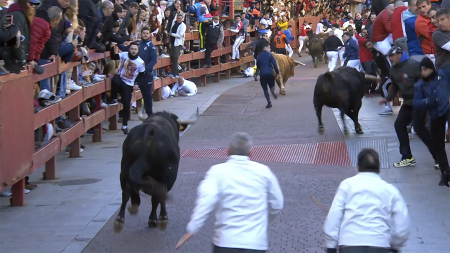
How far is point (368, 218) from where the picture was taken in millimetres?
4797

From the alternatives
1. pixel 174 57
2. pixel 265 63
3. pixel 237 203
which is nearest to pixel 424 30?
pixel 265 63

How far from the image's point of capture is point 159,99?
19875 millimetres

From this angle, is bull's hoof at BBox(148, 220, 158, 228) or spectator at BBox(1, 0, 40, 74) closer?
bull's hoof at BBox(148, 220, 158, 228)

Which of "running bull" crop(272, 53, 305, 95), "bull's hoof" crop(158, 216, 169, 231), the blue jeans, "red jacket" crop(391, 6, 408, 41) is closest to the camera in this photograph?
"bull's hoof" crop(158, 216, 169, 231)

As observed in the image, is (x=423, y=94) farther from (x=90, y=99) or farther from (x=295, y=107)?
(x=295, y=107)

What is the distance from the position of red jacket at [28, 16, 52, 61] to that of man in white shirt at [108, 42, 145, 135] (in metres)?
4.13

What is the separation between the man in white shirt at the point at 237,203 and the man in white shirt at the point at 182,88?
1584 cm

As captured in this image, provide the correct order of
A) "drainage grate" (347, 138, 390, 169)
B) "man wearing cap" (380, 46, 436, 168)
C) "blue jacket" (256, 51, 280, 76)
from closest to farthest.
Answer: "man wearing cap" (380, 46, 436, 168)
"drainage grate" (347, 138, 390, 169)
"blue jacket" (256, 51, 280, 76)

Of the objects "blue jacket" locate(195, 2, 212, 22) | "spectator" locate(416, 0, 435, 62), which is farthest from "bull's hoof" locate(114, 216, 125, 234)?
"blue jacket" locate(195, 2, 212, 22)

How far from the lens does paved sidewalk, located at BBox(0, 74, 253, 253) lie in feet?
24.6

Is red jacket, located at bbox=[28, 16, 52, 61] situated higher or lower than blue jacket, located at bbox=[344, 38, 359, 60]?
higher

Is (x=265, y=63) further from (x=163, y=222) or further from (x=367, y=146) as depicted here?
(x=163, y=222)

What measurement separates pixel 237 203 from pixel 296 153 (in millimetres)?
7564

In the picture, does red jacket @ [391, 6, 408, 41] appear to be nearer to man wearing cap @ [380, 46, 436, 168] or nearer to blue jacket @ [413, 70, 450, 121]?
man wearing cap @ [380, 46, 436, 168]
